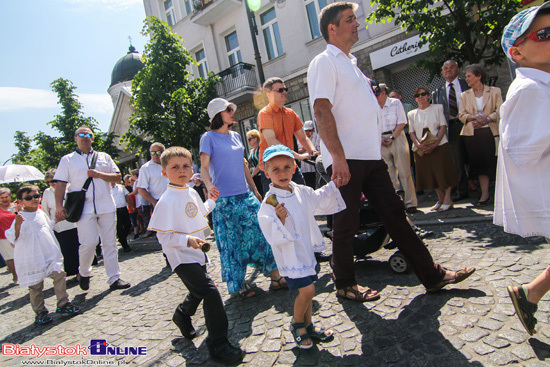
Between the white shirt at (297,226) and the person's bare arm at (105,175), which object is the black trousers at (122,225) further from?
the white shirt at (297,226)

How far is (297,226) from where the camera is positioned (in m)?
2.46

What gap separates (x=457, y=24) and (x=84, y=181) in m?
7.14

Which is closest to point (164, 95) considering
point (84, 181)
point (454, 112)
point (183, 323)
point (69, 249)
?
point (69, 249)

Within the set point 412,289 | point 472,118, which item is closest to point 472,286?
point 412,289

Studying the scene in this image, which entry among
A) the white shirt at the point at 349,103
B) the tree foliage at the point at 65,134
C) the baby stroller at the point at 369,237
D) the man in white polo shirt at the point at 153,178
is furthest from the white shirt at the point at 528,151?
the tree foliage at the point at 65,134

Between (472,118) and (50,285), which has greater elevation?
(472,118)

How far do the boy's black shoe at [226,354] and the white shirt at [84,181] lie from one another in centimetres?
352

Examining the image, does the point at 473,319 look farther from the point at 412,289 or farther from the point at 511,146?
the point at 511,146

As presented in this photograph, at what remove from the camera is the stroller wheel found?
11.4 ft

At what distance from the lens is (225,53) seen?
17672mm

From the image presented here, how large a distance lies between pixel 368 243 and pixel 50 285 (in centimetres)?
633

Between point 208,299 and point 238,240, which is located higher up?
point 238,240

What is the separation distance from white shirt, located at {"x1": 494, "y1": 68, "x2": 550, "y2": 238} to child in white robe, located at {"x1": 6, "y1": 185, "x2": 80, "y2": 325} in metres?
4.94

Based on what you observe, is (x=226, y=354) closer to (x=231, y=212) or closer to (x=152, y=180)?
(x=231, y=212)
